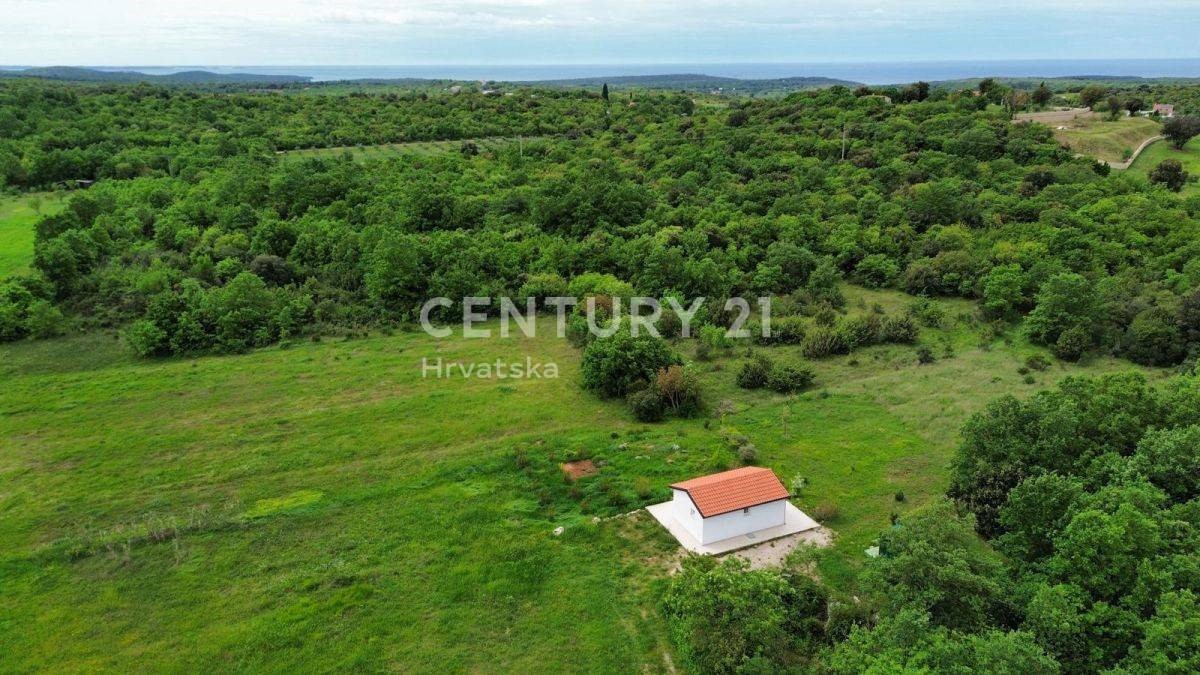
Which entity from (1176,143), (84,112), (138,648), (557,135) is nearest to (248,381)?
(138,648)

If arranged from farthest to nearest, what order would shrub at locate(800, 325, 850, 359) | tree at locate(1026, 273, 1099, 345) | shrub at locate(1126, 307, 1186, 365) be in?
1. shrub at locate(800, 325, 850, 359)
2. tree at locate(1026, 273, 1099, 345)
3. shrub at locate(1126, 307, 1186, 365)

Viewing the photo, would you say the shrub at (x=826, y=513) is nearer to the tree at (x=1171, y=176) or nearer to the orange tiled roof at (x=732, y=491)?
the orange tiled roof at (x=732, y=491)

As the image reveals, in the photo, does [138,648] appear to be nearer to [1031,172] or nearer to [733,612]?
[733,612]

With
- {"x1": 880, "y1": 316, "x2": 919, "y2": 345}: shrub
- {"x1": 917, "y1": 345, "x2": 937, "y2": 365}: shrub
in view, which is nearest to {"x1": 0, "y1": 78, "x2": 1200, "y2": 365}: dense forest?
{"x1": 880, "y1": 316, "x2": 919, "y2": 345}: shrub

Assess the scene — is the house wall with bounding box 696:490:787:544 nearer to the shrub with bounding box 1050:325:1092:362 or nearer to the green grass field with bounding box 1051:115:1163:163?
the shrub with bounding box 1050:325:1092:362

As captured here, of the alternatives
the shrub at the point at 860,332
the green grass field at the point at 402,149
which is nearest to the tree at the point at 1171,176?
the shrub at the point at 860,332

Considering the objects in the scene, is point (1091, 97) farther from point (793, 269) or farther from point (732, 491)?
point (732, 491)

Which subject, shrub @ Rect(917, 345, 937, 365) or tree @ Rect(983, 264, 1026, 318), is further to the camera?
tree @ Rect(983, 264, 1026, 318)
